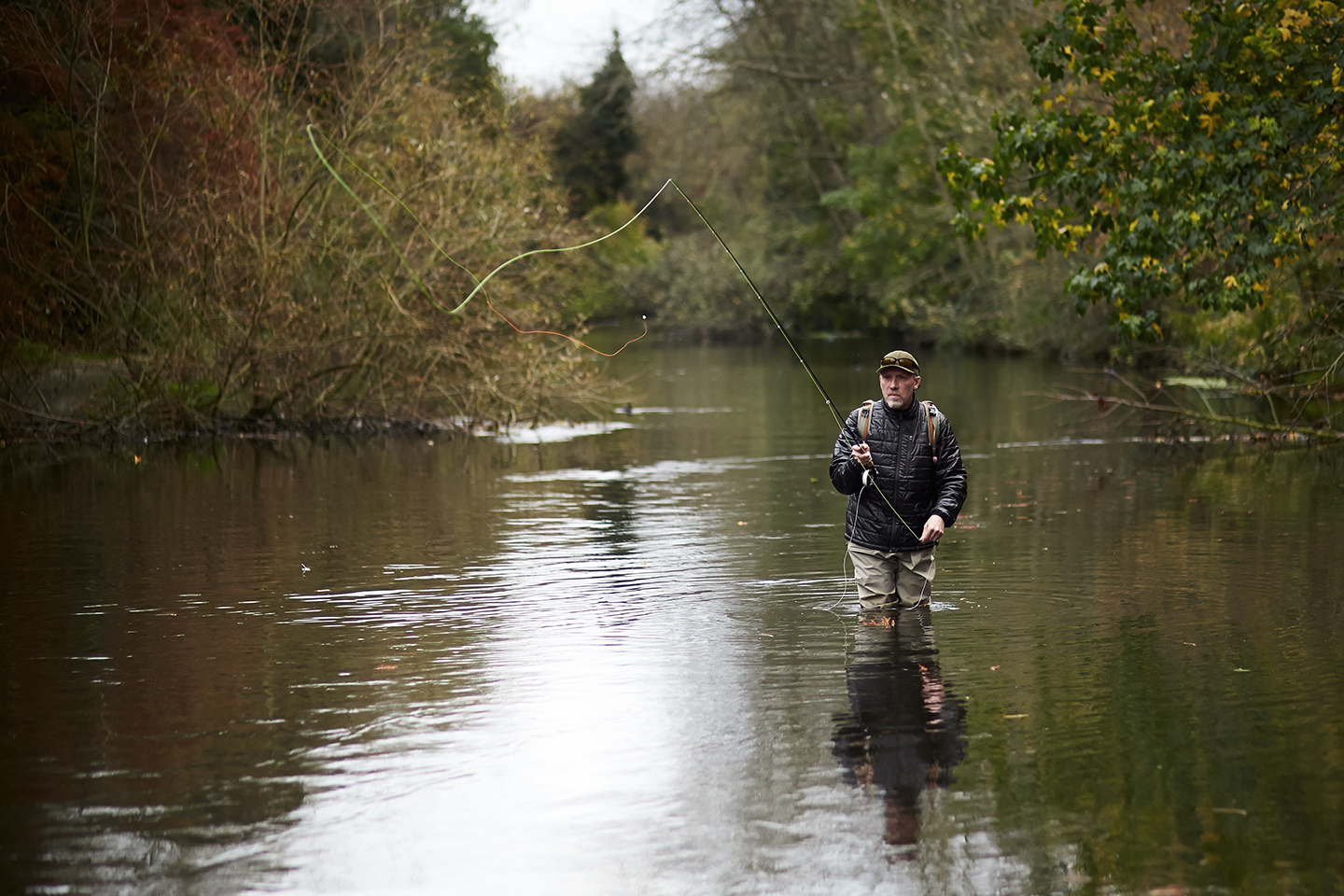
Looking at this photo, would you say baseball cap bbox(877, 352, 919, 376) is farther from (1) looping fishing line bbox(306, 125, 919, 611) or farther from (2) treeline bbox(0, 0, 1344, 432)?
(2) treeline bbox(0, 0, 1344, 432)

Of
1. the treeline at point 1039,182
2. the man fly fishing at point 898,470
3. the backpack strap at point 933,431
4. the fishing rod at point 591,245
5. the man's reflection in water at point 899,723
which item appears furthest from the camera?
the treeline at point 1039,182

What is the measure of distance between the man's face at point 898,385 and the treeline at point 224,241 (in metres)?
13.6

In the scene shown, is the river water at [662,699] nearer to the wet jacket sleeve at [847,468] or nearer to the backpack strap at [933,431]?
the wet jacket sleeve at [847,468]

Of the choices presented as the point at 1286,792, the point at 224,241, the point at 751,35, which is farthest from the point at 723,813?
the point at 751,35

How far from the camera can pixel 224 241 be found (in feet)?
75.2

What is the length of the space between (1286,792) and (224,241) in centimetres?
1906

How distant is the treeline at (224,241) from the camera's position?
2280 centimetres

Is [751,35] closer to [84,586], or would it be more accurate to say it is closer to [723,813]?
[84,586]

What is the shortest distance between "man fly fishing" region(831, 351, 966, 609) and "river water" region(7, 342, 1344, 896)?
544 mm

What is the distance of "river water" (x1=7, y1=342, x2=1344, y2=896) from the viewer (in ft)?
18.1

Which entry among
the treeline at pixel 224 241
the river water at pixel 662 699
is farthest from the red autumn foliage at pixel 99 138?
the river water at pixel 662 699

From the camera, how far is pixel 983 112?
39906mm

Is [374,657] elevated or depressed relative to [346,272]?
depressed

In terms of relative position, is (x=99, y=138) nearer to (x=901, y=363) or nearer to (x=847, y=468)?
(x=847, y=468)
